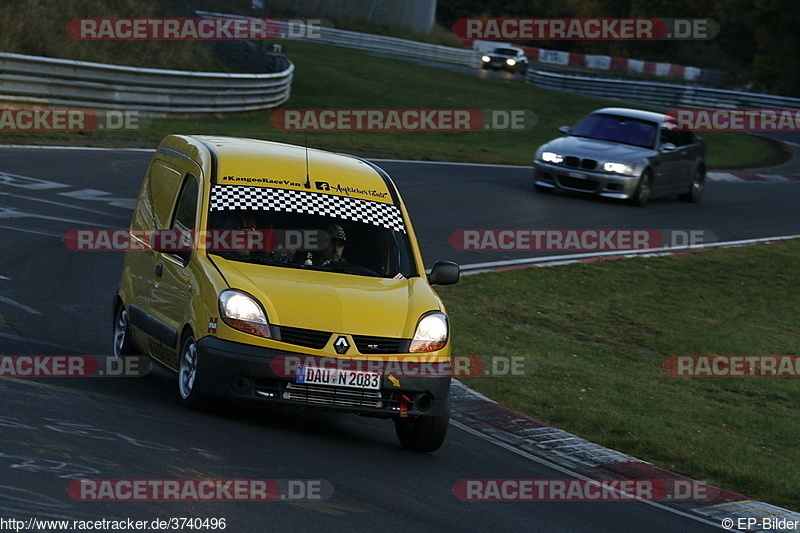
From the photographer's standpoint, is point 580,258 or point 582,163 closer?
point 580,258

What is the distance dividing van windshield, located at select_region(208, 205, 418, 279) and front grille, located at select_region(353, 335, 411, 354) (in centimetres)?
83

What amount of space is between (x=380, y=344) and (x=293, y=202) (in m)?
1.43

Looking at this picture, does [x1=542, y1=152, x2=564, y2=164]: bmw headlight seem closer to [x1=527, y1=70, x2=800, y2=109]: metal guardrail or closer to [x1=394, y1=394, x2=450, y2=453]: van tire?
[x1=394, y1=394, x2=450, y2=453]: van tire

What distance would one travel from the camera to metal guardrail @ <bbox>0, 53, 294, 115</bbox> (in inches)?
907

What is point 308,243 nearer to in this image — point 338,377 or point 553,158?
point 338,377

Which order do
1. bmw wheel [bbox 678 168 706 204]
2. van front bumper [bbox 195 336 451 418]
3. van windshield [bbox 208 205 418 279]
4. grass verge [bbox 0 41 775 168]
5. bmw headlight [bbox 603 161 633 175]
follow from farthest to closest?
grass verge [bbox 0 41 775 168] < bmw wheel [bbox 678 168 706 204] < bmw headlight [bbox 603 161 633 175] < van windshield [bbox 208 205 418 279] < van front bumper [bbox 195 336 451 418]

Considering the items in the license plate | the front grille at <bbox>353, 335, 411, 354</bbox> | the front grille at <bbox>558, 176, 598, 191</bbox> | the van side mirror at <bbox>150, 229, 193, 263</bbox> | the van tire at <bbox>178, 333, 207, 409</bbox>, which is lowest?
the front grille at <bbox>558, 176, 598, 191</bbox>

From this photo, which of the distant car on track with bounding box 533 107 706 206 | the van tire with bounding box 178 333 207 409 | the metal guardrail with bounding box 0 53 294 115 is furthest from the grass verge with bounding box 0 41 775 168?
the van tire with bounding box 178 333 207 409

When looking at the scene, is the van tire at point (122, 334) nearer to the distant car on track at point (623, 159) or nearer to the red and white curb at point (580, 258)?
the red and white curb at point (580, 258)

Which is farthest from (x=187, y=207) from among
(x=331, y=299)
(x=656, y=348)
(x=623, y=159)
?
(x=623, y=159)

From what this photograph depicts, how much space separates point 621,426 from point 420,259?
6.67ft

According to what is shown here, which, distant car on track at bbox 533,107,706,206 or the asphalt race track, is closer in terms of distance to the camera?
the asphalt race track

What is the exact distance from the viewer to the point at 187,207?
29.9 feet

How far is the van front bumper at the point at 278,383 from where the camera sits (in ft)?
25.7
